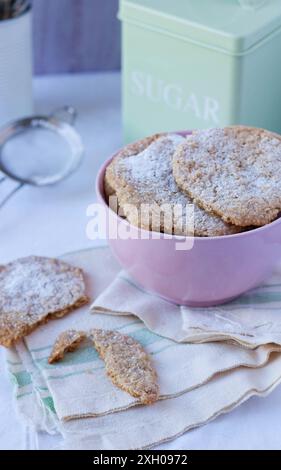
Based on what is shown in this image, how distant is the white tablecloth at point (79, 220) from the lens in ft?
2.07

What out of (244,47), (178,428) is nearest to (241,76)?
(244,47)

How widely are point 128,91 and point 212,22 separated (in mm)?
157

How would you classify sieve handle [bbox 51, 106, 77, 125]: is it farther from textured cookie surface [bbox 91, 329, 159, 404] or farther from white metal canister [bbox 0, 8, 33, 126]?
textured cookie surface [bbox 91, 329, 159, 404]

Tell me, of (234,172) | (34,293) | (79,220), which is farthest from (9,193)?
(234,172)

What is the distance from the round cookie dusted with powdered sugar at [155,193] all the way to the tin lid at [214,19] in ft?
0.41

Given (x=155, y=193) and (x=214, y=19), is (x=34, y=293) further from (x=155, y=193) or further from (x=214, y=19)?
(x=214, y=19)

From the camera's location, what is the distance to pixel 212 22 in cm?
81

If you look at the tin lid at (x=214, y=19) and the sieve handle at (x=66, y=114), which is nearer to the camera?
the tin lid at (x=214, y=19)

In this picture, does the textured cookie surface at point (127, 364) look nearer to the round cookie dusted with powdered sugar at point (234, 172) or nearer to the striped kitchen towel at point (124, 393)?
the striped kitchen towel at point (124, 393)

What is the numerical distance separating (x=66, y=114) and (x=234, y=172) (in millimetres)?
432

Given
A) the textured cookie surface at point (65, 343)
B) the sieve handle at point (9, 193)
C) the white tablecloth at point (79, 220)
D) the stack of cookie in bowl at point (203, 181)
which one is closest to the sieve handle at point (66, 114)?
the white tablecloth at point (79, 220)

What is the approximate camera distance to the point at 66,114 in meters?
1.09
